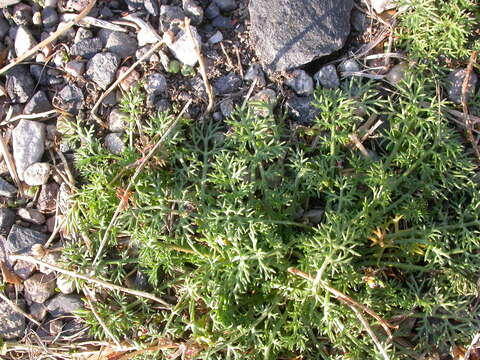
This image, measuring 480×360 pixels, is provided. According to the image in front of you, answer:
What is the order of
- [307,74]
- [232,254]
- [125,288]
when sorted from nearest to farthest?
[232,254] < [125,288] < [307,74]

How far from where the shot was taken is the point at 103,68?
3.63 meters

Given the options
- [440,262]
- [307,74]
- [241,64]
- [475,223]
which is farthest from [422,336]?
[241,64]

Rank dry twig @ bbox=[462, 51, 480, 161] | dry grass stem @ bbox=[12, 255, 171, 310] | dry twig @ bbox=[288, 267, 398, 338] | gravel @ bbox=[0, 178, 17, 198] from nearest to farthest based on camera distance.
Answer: dry twig @ bbox=[288, 267, 398, 338] → dry grass stem @ bbox=[12, 255, 171, 310] → dry twig @ bbox=[462, 51, 480, 161] → gravel @ bbox=[0, 178, 17, 198]

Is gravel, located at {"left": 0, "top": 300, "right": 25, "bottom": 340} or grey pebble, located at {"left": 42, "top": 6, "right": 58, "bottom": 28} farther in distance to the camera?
grey pebble, located at {"left": 42, "top": 6, "right": 58, "bottom": 28}

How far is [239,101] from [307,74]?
471 millimetres

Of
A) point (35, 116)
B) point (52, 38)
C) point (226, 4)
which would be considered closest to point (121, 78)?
point (52, 38)

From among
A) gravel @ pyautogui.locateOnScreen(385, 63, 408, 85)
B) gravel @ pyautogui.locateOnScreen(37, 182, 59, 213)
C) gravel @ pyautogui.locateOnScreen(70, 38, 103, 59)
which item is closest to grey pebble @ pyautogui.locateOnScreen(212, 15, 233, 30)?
gravel @ pyautogui.locateOnScreen(70, 38, 103, 59)

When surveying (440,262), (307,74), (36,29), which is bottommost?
(440,262)

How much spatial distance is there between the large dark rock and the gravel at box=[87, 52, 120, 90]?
96cm

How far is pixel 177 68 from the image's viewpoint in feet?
11.8

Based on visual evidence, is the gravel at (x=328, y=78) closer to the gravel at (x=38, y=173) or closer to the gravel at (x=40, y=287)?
the gravel at (x=38, y=173)

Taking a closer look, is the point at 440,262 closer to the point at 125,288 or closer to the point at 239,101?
the point at 239,101

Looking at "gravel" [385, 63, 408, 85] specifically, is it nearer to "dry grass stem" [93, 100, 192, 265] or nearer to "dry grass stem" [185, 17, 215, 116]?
"dry grass stem" [185, 17, 215, 116]

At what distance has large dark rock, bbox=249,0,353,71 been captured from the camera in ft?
11.6
